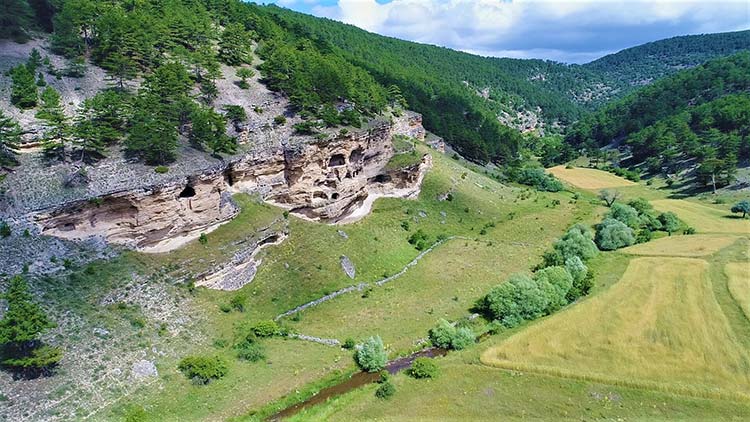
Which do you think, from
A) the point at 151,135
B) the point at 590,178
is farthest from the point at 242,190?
the point at 590,178

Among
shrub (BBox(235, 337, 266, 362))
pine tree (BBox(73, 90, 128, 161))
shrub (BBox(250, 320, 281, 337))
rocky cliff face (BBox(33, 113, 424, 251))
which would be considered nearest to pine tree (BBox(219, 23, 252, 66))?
rocky cliff face (BBox(33, 113, 424, 251))

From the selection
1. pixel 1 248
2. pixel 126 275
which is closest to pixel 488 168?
pixel 126 275

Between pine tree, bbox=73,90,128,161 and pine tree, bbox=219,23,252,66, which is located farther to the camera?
pine tree, bbox=219,23,252,66

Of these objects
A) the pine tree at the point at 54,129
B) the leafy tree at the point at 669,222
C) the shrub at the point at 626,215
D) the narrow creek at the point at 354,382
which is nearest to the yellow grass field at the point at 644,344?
the narrow creek at the point at 354,382

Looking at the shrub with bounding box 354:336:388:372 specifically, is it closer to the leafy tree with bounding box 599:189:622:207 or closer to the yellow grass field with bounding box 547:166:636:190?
the leafy tree with bounding box 599:189:622:207

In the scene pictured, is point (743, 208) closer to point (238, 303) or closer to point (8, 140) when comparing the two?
point (238, 303)

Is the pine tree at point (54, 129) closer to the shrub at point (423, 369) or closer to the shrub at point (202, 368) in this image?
the shrub at point (202, 368)
